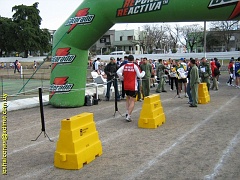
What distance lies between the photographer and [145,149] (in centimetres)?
672

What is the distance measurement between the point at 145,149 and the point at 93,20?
6.18 m

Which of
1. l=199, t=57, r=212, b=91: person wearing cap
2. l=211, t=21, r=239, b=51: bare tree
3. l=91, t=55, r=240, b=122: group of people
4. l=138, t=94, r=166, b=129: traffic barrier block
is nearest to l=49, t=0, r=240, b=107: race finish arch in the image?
l=91, t=55, r=240, b=122: group of people

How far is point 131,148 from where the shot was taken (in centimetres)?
681

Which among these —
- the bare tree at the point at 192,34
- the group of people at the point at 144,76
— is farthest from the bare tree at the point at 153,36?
the group of people at the point at 144,76

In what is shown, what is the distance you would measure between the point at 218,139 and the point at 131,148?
2050mm

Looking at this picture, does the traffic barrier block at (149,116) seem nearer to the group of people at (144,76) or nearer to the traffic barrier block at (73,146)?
the group of people at (144,76)

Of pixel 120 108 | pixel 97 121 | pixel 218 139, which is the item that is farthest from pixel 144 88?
pixel 218 139

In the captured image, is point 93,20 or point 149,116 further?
point 93,20

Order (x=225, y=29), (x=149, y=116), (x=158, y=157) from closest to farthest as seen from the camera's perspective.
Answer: (x=158, y=157) < (x=149, y=116) < (x=225, y=29)

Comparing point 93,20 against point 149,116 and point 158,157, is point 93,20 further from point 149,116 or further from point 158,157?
point 158,157

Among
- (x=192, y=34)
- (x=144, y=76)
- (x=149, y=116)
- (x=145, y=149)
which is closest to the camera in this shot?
(x=145, y=149)

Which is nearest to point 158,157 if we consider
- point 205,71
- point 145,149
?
point 145,149

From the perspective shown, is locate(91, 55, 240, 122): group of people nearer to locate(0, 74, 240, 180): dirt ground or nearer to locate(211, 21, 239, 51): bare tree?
locate(0, 74, 240, 180): dirt ground

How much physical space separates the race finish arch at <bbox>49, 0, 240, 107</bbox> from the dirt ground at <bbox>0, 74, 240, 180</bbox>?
147 cm
